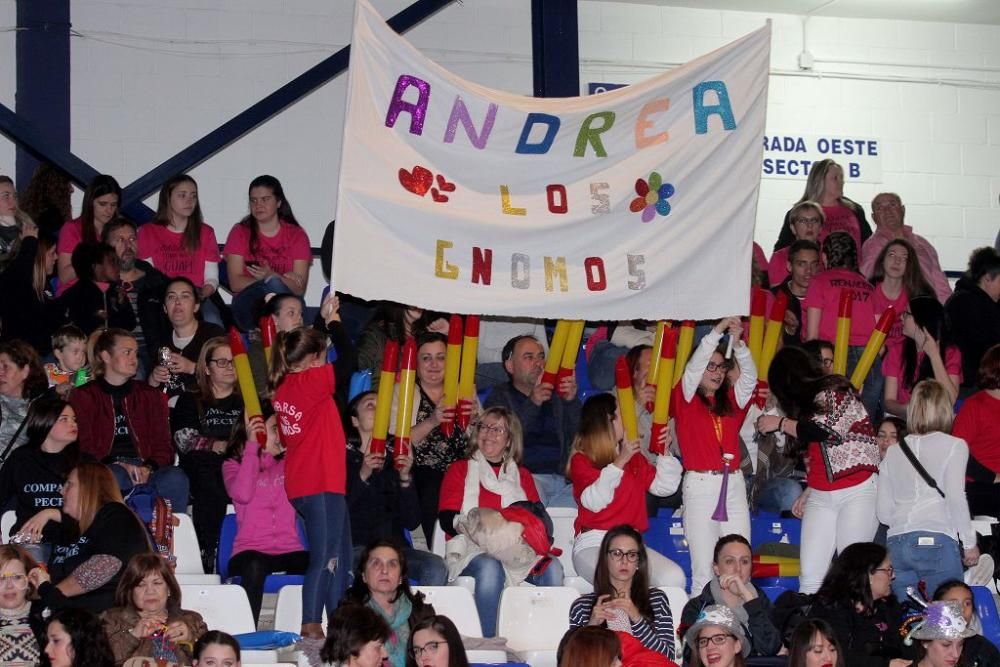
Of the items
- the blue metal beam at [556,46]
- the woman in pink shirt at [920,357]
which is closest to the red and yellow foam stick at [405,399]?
the blue metal beam at [556,46]

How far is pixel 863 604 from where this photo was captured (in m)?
6.98

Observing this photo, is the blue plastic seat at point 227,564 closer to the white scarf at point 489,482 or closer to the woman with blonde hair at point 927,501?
the white scarf at point 489,482

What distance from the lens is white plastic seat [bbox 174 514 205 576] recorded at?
299 inches

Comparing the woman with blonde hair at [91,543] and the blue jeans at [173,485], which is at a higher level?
the blue jeans at [173,485]

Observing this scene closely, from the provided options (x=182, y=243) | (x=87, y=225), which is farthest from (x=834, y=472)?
(x=87, y=225)

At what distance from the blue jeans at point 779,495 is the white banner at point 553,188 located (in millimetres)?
1369

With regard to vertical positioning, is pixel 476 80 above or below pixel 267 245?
above

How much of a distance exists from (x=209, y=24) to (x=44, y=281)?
3.51 metres

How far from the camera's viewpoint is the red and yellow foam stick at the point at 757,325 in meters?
8.88

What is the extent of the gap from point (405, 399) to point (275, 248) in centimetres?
279

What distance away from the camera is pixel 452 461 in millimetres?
8188

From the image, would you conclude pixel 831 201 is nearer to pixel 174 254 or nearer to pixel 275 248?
pixel 275 248

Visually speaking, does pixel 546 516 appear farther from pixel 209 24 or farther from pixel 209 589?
pixel 209 24

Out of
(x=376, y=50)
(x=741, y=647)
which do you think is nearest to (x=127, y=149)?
(x=376, y=50)
